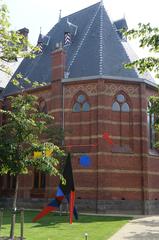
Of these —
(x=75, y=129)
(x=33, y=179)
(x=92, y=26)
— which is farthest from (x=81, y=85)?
(x=33, y=179)

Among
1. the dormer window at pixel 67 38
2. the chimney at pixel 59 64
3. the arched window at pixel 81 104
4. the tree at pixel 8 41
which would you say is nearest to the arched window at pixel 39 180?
the arched window at pixel 81 104

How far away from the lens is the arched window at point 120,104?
83.5 feet

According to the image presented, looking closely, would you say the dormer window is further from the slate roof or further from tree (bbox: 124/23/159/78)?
tree (bbox: 124/23/159/78)

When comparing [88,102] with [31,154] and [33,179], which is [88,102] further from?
[31,154]

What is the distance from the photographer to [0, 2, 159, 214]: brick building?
2383 centimetres

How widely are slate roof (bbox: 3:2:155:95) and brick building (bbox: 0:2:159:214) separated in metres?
0.09

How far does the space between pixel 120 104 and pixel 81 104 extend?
292 cm

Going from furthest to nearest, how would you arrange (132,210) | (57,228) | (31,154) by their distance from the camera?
(132,210) < (57,228) < (31,154)

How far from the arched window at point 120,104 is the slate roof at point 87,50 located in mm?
1713

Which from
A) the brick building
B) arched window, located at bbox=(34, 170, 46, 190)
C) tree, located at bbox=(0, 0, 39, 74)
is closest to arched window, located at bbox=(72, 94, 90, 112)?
→ the brick building

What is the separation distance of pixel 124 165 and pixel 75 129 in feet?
14.6

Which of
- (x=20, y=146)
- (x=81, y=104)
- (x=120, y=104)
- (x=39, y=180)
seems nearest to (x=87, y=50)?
(x=81, y=104)

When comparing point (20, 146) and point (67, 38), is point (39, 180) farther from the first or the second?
point (20, 146)

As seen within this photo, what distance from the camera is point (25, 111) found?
1281cm
